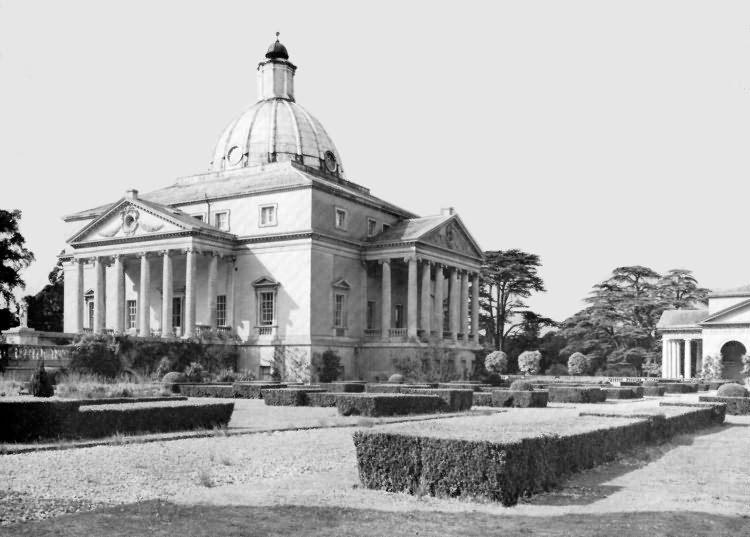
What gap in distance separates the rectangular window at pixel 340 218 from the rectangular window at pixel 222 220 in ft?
23.9

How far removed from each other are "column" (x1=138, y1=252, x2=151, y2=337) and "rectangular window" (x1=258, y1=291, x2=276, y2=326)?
696 centimetres

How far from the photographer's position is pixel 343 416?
24562mm

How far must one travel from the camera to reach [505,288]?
77.8 m

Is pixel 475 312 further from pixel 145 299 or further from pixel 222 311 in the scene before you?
pixel 145 299

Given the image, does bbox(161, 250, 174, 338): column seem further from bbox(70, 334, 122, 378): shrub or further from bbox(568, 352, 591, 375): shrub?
bbox(568, 352, 591, 375): shrub

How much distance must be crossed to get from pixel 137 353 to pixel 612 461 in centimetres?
3269

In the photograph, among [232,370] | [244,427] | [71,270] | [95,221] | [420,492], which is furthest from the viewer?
[71,270]

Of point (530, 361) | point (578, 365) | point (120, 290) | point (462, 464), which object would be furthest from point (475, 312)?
point (462, 464)

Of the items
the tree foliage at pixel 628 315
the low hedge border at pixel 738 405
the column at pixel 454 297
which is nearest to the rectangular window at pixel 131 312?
the column at pixel 454 297

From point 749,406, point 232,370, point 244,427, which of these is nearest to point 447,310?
point 232,370

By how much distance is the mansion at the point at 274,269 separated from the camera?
48375mm

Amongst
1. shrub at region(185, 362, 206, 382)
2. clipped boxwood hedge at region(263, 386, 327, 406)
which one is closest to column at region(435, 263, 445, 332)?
shrub at region(185, 362, 206, 382)

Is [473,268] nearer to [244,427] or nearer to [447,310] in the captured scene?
[447,310]

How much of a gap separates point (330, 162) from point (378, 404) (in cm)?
4135
